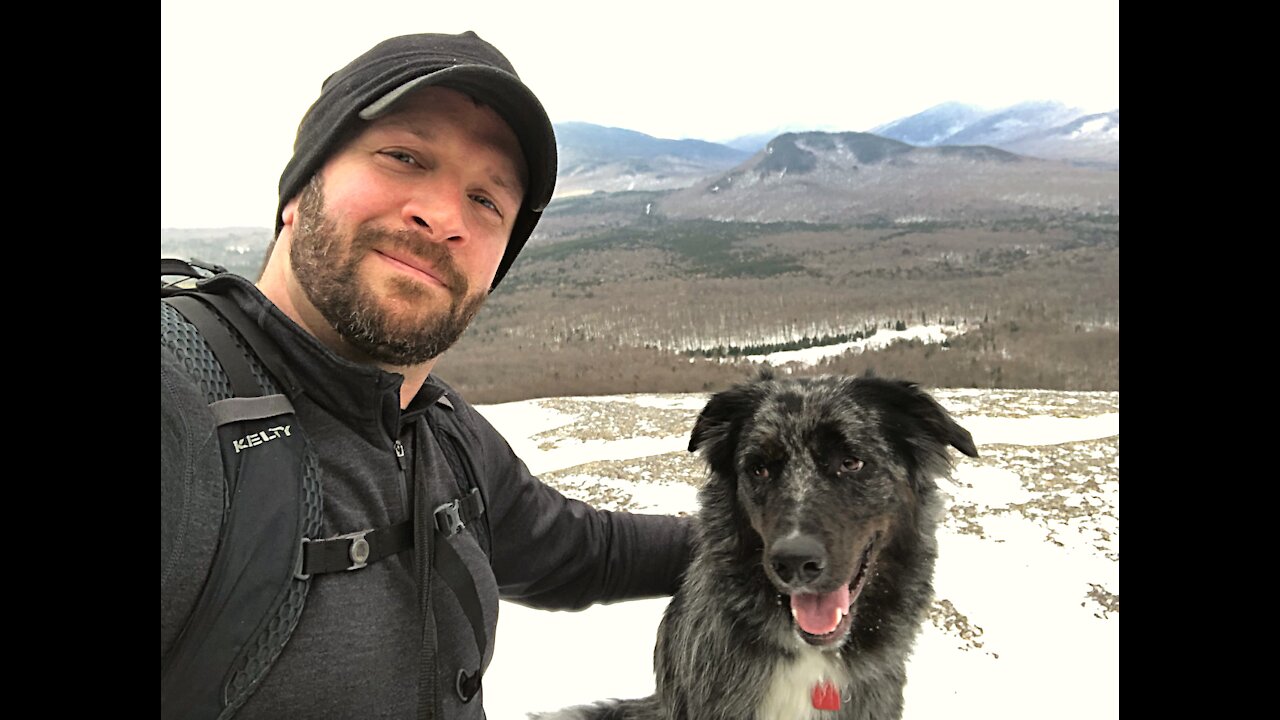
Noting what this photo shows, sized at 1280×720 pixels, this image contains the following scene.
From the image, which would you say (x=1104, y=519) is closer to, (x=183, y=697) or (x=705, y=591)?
(x=705, y=591)

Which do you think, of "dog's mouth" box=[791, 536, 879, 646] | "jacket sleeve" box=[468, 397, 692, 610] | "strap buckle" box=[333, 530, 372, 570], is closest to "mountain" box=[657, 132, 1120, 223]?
"jacket sleeve" box=[468, 397, 692, 610]

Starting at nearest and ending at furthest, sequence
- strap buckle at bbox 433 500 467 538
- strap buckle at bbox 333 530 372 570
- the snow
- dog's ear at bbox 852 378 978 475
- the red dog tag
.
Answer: strap buckle at bbox 333 530 372 570 → strap buckle at bbox 433 500 467 538 → the red dog tag → dog's ear at bbox 852 378 978 475 → the snow

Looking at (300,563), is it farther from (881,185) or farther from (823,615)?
(881,185)

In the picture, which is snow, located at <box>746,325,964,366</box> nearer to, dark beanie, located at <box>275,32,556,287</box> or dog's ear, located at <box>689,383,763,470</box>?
dog's ear, located at <box>689,383,763,470</box>

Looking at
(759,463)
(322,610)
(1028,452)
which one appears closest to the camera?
(322,610)

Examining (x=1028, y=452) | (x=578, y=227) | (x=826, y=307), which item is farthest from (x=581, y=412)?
(x=578, y=227)

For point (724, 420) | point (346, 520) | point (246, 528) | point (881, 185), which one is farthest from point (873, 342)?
point (881, 185)

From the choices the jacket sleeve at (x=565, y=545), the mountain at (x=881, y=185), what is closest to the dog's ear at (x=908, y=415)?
the jacket sleeve at (x=565, y=545)

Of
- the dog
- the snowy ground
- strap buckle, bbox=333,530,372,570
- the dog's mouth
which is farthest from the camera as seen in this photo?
A: the snowy ground
